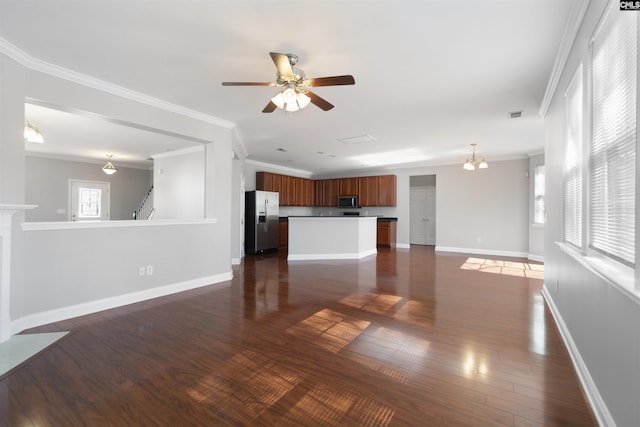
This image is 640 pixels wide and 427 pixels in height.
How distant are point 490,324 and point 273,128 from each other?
13.9 ft

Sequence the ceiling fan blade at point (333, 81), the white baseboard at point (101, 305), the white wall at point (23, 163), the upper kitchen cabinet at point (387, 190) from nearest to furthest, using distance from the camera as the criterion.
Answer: the ceiling fan blade at point (333, 81) → the white wall at point (23, 163) → the white baseboard at point (101, 305) → the upper kitchen cabinet at point (387, 190)

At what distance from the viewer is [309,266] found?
604cm

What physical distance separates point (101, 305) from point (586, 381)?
15.0 feet

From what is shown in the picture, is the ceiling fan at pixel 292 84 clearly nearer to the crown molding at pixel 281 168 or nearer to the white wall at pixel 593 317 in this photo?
the white wall at pixel 593 317

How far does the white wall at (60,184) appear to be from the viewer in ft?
24.4

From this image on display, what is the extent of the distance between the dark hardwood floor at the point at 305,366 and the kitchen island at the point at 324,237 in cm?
302

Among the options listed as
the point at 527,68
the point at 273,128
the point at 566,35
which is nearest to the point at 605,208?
the point at 566,35

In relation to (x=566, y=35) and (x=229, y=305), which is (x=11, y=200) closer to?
(x=229, y=305)

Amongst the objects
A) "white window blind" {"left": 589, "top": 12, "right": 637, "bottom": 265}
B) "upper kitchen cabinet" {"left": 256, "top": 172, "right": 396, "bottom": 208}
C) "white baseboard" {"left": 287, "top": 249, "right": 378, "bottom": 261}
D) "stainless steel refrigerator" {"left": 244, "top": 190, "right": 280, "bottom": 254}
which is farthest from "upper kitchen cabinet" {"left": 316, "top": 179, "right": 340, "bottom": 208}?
"white window blind" {"left": 589, "top": 12, "right": 637, "bottom": 265}

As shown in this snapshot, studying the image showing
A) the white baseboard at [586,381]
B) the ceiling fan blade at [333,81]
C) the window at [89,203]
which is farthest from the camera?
the window at [89,203]

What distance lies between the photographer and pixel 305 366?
85.4 inches

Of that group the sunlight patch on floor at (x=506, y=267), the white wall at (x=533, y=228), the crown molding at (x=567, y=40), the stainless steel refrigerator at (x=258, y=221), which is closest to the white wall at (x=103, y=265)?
the stainless steel refrigerator at (x=258, y=221)

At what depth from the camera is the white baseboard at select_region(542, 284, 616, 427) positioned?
1.55 metres

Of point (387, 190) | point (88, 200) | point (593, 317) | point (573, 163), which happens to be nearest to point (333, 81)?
point (573, 163)
